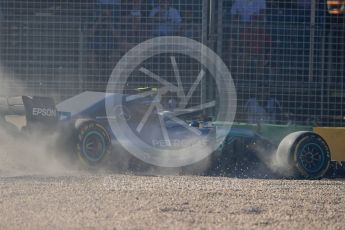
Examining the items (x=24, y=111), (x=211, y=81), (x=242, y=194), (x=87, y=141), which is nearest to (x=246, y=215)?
(x=242, y=194)

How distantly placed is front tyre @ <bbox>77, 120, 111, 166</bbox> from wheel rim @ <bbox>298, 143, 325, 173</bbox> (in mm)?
2975

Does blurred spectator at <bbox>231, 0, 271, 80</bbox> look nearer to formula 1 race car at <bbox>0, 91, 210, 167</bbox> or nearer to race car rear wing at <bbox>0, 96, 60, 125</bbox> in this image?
formula 1 race car at <bbox>0, 91, 210, 167</bbox>

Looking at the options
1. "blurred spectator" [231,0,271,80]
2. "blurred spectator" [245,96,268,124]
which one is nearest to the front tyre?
"blurred spectator" [245,96,268,124]

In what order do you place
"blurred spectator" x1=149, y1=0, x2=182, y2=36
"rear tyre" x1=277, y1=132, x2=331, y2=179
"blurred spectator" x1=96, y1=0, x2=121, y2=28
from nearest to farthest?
"rear tyre" x1=277, y1=132, x2=331, y2=179
"blurred spectator" x1=149, y1=0, x2=182, y2=36
"blurred spectator" x1=96, y1=0, x2=121, y2=28

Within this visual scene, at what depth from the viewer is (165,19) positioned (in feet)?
47.7

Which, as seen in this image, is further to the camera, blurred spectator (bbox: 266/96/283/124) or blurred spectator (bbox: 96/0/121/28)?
blurred spectator (bbox: 266/96/283/124)

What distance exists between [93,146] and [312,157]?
335 centimetres

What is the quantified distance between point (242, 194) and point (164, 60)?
22.2 ft

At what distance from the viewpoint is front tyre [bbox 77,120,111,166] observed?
35.0 feet

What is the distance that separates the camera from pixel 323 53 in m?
14.8

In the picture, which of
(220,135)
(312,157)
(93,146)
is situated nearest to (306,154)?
(312,157)

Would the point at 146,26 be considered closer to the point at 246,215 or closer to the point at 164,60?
the point at 164,60

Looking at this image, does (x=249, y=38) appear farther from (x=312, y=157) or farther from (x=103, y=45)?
(x=312, y=157)

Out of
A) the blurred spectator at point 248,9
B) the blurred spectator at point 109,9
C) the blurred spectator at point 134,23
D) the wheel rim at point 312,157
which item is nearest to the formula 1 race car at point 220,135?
the wheel rim at point 312,157
